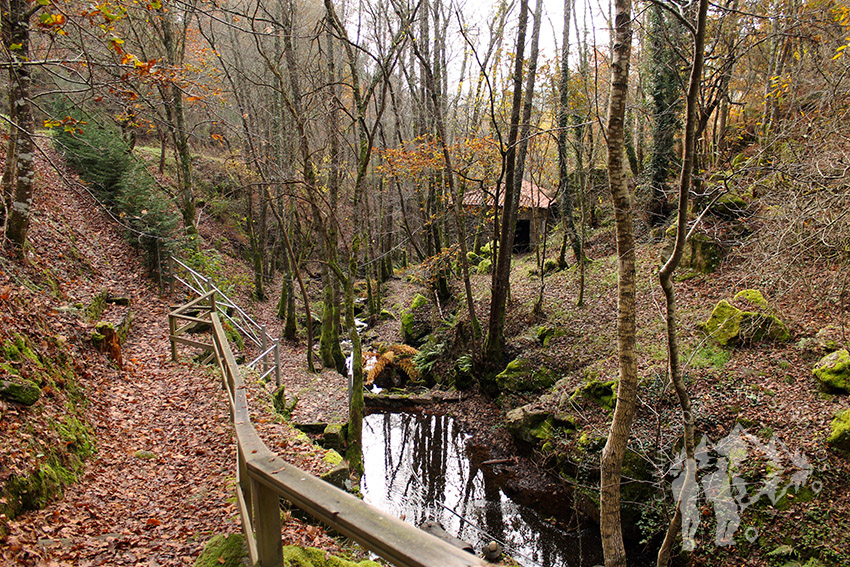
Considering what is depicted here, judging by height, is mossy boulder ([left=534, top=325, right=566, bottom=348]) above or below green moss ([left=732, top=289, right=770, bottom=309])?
below

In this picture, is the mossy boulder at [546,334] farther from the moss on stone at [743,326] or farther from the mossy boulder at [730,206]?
the mossy boulder at [730,206]

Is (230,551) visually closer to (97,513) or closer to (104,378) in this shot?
(97,513)

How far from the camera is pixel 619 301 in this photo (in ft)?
16.6

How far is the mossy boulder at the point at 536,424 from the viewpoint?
921cm

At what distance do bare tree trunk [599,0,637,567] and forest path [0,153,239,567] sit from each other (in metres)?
4.08

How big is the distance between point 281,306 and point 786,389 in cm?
1642

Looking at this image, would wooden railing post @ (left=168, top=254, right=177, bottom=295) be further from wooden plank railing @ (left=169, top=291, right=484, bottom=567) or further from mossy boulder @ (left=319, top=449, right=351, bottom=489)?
wooden plank railing @ (left=169, top=291, right=484, bottom=567)

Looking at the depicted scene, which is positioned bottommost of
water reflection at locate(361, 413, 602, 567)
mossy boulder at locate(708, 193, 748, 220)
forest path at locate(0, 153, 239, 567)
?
water reflection at locate(361, 413, 602, 567)

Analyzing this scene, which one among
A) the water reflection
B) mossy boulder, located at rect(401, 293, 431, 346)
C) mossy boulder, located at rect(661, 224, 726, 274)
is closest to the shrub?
the water reflection

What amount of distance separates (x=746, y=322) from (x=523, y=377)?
5.08 meters

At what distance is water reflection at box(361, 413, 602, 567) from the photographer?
7.64 metres

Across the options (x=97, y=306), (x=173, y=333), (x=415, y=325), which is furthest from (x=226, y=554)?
(x=415, y=325)

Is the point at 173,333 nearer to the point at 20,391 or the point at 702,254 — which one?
the point at 20,391

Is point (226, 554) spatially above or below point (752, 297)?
below
